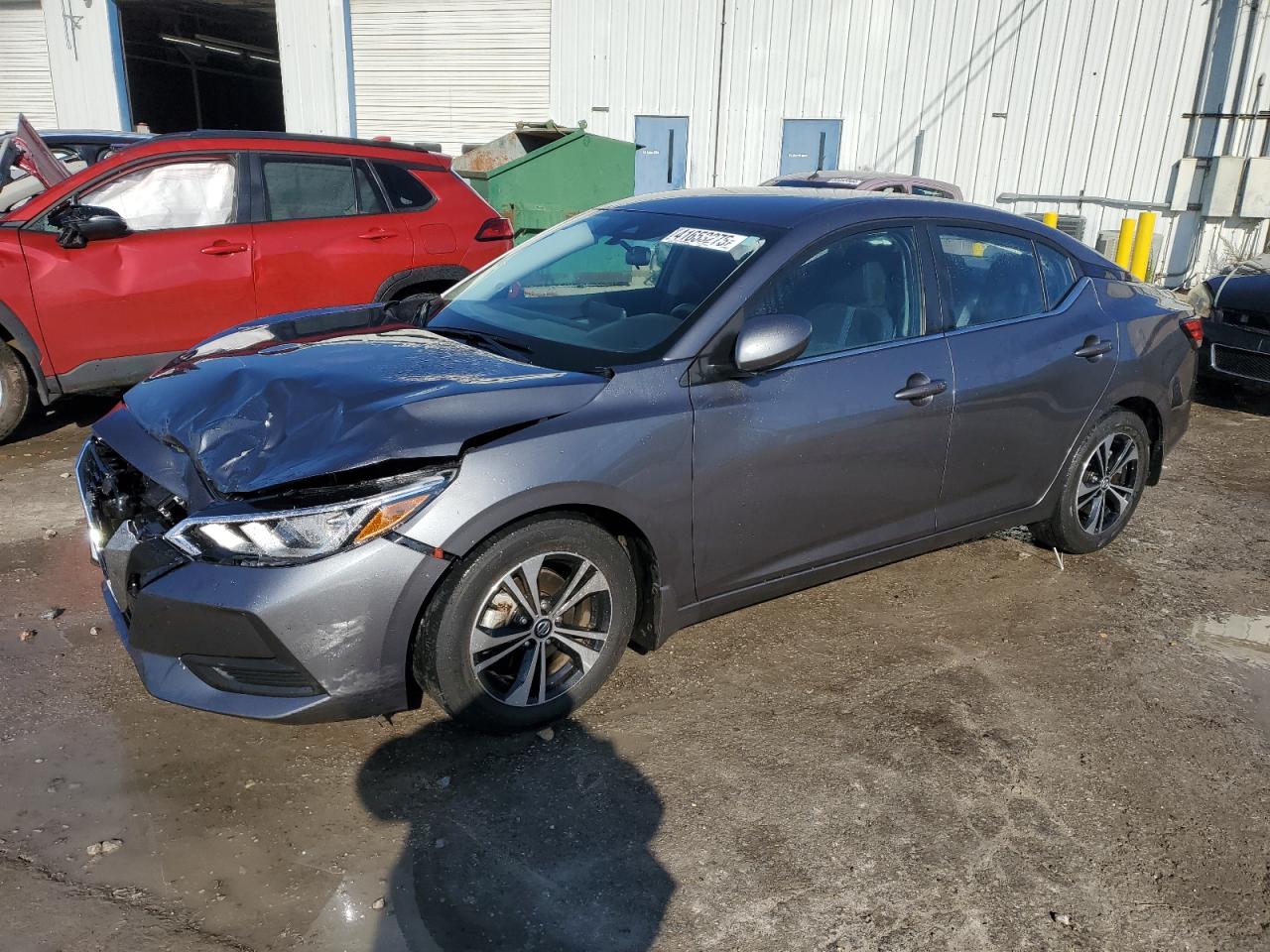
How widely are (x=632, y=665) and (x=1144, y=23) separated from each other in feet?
48.4

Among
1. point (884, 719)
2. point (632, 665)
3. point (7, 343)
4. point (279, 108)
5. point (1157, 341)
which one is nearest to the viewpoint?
point (884, 719)

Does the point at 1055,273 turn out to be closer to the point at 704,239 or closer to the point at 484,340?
the point at 704,239

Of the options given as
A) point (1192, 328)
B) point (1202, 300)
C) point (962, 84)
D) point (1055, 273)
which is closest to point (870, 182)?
point (1202, 300)

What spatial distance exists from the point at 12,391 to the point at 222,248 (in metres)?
1.45

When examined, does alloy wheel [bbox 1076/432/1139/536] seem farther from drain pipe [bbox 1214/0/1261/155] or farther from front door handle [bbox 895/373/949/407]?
drain pipe [bbox 1214/0/1261/155]

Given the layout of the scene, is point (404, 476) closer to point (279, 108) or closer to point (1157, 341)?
point (1157, 341)

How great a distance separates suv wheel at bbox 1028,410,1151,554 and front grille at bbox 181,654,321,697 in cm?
333

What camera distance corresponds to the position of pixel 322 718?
2.72 m

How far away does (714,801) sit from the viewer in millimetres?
2869

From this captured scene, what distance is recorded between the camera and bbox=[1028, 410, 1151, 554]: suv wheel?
446 cm

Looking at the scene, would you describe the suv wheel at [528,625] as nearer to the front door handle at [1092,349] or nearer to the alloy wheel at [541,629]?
the alloy wheel at [541,629]

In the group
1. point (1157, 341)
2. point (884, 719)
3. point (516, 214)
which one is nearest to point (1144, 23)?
point (516, 214)

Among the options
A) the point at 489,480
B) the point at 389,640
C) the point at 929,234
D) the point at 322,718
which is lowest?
the point at 322,718

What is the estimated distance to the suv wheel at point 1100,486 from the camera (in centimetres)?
446
